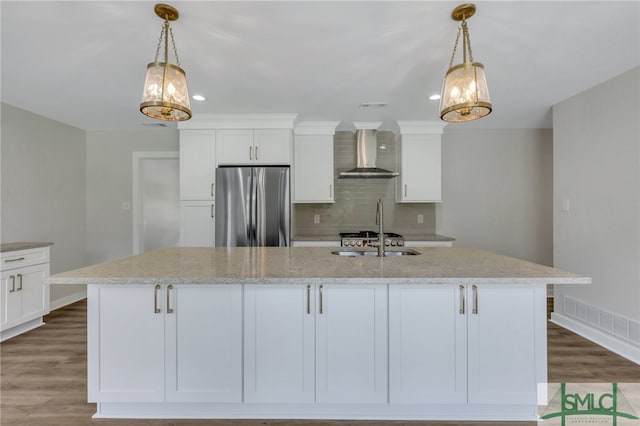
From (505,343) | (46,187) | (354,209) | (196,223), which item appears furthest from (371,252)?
(46,187)

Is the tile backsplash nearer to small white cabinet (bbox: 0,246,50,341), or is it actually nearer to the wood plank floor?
the wood plank floor

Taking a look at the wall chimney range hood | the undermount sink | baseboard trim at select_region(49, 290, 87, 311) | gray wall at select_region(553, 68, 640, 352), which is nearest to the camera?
the undermount sink

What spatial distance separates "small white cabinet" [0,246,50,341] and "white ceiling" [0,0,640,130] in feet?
5.36

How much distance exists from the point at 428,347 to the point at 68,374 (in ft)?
8.46

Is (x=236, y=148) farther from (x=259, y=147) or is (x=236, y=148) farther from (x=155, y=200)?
(x=155, y=200)

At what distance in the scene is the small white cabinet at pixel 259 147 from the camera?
12.2 ft

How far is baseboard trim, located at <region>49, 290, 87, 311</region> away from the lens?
384 centimetres

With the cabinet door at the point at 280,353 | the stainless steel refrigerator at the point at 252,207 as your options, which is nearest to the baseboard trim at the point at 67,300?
the stainless steel refrigerator at the point at 252,207

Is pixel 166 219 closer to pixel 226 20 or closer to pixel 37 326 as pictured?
pixel 37 326

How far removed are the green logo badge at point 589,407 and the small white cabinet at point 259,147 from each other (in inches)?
124

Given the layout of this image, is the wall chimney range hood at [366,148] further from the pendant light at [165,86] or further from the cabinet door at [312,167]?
the pendant light at [165,86]

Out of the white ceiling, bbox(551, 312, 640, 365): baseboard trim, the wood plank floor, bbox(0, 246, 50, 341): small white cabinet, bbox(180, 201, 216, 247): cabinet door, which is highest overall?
the white ceiling

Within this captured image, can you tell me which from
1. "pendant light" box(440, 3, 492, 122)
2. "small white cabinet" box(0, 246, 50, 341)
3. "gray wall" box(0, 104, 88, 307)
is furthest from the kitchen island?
"gray wall" box(0, 104, 88, 307)

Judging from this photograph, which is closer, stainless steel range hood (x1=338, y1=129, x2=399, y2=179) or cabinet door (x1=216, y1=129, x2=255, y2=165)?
cabinet door (x1=216, y1=129, x2=255, y2=165)
